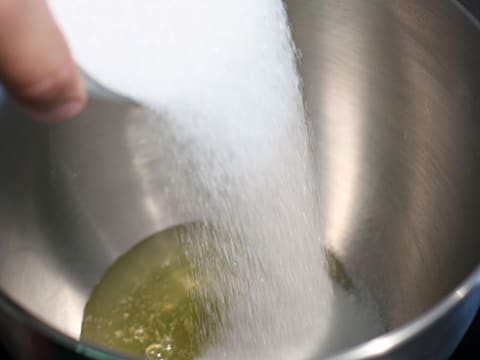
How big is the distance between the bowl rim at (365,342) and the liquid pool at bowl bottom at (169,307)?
1.00ft

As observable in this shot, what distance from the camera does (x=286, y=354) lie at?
0.71m

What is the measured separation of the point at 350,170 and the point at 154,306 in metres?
0.31

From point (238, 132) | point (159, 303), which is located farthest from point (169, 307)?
point (238, 132)

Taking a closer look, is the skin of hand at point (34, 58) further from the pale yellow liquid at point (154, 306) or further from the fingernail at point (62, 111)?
the pale yellow liquid at point (154, 306)

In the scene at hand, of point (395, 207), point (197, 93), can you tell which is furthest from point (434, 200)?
point (197, 93)

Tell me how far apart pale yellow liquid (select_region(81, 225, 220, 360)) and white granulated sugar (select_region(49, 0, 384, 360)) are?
28 millimetres

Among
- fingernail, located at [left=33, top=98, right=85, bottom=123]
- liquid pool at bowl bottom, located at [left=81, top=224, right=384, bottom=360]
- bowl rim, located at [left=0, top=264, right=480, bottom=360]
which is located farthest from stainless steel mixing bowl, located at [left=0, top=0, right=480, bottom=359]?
fingernail, located at [left=33, top=98, right=85, bottom=123]

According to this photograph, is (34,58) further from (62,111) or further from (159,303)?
(159,303)

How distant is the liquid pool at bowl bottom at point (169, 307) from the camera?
0.76 meters

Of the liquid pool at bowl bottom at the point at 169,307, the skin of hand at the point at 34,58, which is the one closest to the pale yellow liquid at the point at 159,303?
the liquid pool at bowl bottom at the point at 169,307

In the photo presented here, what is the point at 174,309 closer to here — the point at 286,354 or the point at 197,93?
the point at 286,354

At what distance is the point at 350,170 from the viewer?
34.1 inches

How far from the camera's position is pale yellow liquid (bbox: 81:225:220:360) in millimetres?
765

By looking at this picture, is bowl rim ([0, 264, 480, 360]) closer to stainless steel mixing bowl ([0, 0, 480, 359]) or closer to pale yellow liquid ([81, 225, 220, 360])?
stainless steel mixing bowl ([0, 0, 480, 359])
